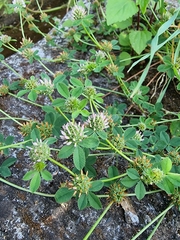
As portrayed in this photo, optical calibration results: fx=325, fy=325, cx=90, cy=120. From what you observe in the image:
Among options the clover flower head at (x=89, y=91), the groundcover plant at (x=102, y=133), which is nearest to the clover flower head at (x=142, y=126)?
the groundcover plant at (x=102, y=133)

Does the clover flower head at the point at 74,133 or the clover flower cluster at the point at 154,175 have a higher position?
the clover flower head at the point at 74,133

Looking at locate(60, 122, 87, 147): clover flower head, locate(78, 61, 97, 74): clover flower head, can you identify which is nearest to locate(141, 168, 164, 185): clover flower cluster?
locate(60, 122, 87, 147): clover flower head

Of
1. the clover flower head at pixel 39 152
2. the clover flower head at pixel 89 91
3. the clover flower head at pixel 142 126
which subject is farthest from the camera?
the clover flower head at pixel 142 126

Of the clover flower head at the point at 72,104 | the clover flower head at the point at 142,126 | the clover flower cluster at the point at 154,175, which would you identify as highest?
the clover flower head at the point at 72,104

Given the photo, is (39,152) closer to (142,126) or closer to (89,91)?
(89,91)

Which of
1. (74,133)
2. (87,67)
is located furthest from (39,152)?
(87,67)

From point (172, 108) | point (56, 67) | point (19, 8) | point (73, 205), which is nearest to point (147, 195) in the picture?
point (73, 205)

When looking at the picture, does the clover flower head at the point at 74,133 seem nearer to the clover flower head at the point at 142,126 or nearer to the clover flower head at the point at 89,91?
the clover flower head at the point at 89,91

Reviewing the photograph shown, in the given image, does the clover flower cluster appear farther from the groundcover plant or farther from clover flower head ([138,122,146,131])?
clover flower head ([138,122,146,131])

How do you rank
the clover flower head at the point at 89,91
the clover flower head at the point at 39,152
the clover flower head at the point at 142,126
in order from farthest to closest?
the clover flower head at the point at 142,126, the clover flower head at the point at 89,91, the clover flower head at the point at 39,152

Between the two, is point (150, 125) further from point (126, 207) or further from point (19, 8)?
point (19, 8)

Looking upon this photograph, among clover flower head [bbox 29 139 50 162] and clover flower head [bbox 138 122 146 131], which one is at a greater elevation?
clover flower head [bbox 29 139 50 162]
